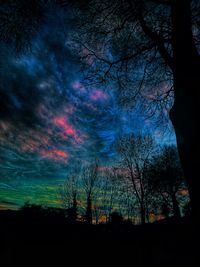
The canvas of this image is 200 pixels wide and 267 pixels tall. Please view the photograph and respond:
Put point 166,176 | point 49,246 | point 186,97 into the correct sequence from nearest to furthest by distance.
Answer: point 186,97 → point 49,246 → point 166,176

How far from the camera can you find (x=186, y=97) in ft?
11.5

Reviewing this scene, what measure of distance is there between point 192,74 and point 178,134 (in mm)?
1391

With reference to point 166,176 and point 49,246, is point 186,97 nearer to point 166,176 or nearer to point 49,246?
point 49,246

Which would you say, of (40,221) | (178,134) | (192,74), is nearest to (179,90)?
(192,74)

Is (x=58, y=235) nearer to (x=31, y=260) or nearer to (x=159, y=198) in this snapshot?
(x=31, y=260)

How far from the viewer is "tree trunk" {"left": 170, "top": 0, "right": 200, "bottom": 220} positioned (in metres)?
3.21

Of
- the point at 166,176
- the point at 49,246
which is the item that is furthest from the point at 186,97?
the point at 166,176

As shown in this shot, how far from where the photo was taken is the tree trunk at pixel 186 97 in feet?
10.5

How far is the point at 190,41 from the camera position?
12.7ft

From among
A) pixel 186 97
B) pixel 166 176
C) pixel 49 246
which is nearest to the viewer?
pixel 186 97

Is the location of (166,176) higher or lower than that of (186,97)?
higher

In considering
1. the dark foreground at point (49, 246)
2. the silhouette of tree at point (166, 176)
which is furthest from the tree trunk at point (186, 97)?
the silhouette of tree at point (166, 176)

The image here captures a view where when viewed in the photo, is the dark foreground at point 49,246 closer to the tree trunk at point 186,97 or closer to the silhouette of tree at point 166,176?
the tree trunk at point 186,97

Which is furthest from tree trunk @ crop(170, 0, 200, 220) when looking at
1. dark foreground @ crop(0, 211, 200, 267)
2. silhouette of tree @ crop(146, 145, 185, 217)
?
silhouette of tree @ crop(146, 145, 185, 217)
